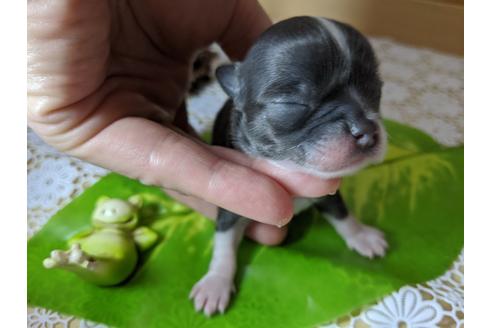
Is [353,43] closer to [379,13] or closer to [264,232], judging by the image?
[264,232]

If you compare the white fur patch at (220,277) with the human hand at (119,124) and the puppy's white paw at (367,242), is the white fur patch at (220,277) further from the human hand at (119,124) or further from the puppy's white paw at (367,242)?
the puppy's white paw at (367,242)

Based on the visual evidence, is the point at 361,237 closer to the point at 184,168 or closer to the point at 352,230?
the point at 352,230

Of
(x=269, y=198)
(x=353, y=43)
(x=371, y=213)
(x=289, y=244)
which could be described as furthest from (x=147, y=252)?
(x=353, y=43)

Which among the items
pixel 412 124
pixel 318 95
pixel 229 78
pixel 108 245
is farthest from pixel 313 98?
pixel 412 124

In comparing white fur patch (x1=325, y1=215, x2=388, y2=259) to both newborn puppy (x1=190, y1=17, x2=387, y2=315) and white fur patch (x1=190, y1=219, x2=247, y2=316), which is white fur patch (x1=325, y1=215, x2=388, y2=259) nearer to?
white fur patch (x1=190, y1=219, x2=247, y2=316)

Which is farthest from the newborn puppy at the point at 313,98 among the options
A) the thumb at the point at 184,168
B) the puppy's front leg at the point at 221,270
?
the puppy's front leg at the point at 221,270

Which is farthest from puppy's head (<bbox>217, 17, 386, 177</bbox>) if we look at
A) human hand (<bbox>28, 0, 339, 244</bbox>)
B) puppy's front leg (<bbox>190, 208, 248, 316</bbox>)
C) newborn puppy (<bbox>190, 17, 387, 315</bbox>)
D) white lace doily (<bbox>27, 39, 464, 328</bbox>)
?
white lace doily (<bbox>27, 39, 464, 328</bbox>)
